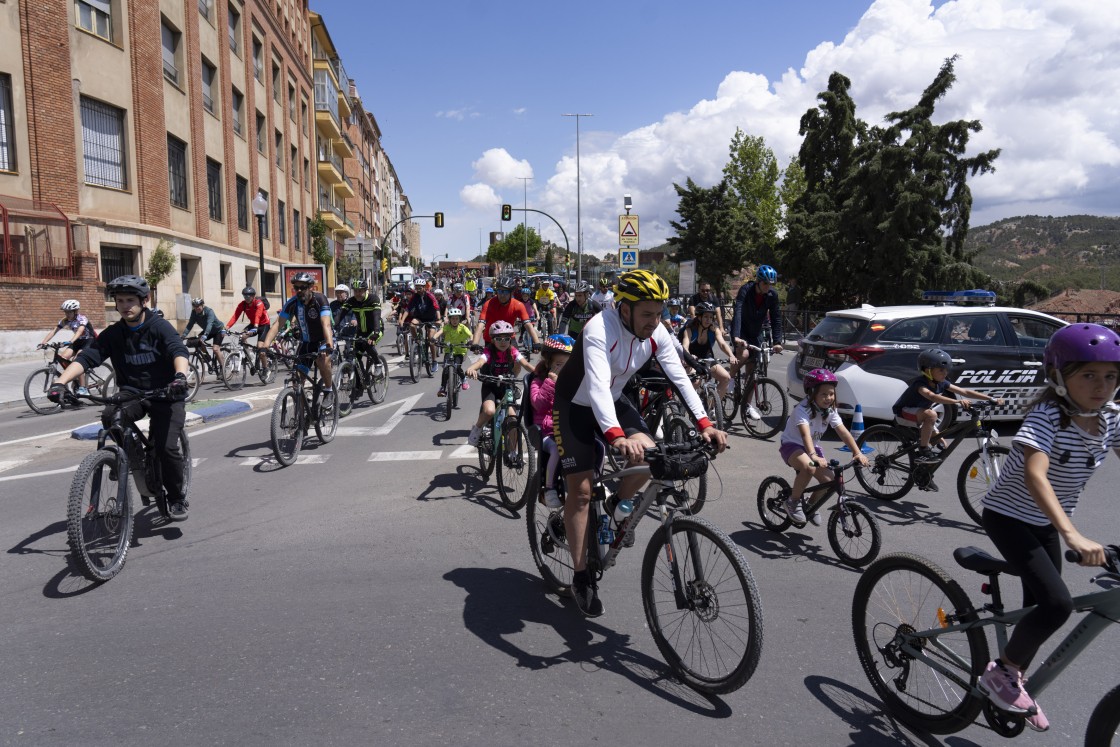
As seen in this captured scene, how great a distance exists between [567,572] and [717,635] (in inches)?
50.2

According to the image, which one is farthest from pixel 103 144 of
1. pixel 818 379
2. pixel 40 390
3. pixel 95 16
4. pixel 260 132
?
pixel 818 379

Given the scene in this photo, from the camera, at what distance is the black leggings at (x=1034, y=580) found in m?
2.62

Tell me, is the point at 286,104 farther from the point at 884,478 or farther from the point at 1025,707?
the point at 1025,707

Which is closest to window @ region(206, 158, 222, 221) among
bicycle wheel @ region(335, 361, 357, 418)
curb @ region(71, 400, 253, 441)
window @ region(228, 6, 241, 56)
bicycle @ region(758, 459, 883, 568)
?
window @ region(228, 6, 241, 56)

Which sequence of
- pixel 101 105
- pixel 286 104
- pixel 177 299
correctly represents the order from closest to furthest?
pixel 101 105
pixel 177 299
pixel 286 104

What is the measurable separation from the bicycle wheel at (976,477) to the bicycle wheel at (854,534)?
4.47 feet

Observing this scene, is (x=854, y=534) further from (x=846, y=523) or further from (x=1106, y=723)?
(x=1106, y=723)

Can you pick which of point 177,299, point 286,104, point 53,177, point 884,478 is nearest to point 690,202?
point 286,104

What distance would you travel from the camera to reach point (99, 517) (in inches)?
185

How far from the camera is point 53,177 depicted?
1931cm

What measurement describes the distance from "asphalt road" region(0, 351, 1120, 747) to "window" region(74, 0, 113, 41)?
19574mm

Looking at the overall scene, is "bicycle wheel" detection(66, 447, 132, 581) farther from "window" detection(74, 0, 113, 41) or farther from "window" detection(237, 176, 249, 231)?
"window" detection(237, 176, 249, 231)

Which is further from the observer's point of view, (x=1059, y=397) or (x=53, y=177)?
(x=53, y=177)

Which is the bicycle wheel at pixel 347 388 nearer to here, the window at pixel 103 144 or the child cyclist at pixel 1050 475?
the child cyclist at pixel 1050 475
